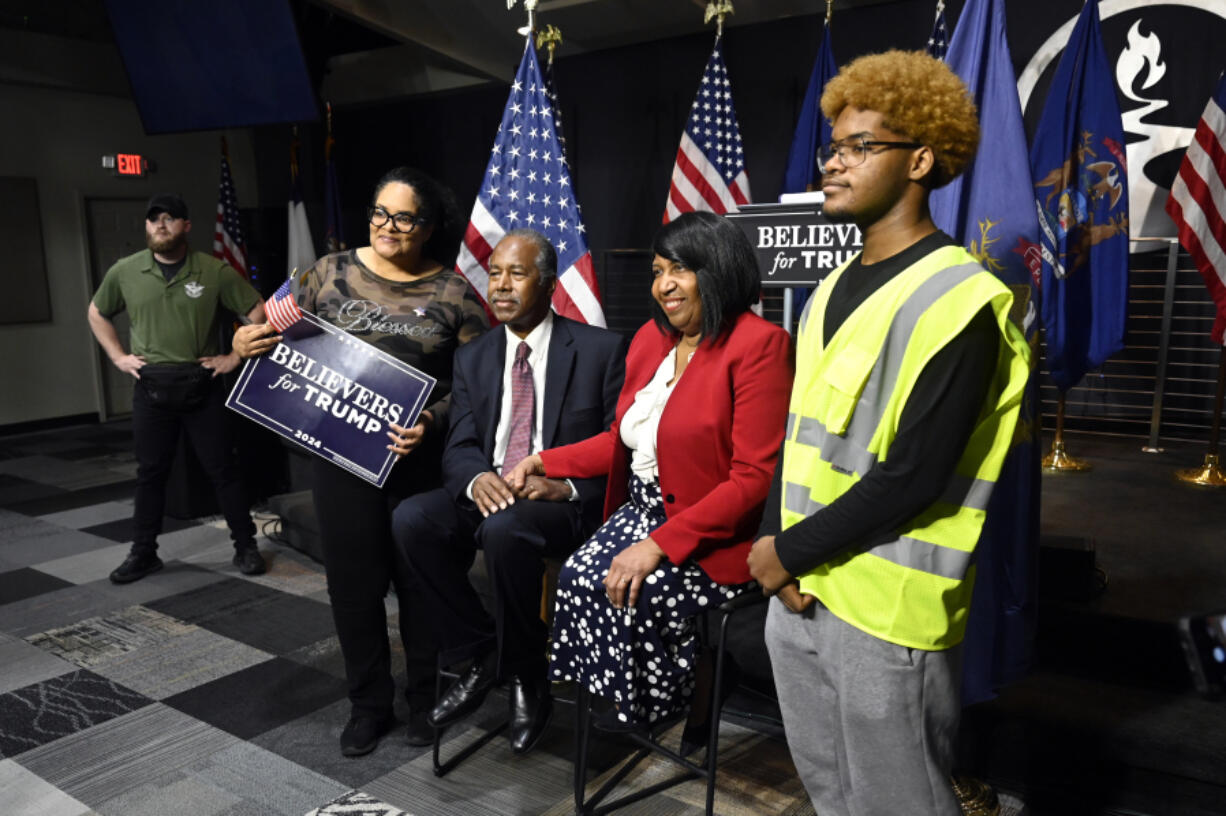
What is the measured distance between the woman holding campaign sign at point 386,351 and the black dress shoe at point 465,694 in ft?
0.60

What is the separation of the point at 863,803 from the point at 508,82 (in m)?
7.24

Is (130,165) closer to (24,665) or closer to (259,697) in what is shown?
(24,665)

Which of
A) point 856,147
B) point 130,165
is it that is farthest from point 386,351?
point 130,165

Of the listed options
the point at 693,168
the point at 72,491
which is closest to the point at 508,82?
the point at 693,168

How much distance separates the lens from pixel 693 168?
5055mm

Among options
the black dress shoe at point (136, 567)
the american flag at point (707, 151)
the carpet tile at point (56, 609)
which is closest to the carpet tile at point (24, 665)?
the carpet tile at point (56, 609)

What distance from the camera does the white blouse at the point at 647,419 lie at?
2.18m

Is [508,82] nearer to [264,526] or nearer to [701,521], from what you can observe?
[264,526]

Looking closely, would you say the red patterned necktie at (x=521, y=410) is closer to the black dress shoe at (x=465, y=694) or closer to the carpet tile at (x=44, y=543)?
the black dress shoe at (x=465, y=694)

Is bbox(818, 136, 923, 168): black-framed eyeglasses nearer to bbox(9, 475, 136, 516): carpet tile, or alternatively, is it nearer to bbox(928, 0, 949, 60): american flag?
bbox(928, 0, 949, 60): american flag

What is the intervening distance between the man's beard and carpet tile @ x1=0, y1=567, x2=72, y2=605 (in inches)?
61.8

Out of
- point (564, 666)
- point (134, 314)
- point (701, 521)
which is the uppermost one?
point (134, 314)

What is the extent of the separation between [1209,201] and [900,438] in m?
3.94

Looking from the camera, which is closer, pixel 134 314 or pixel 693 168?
pixel 134 314
